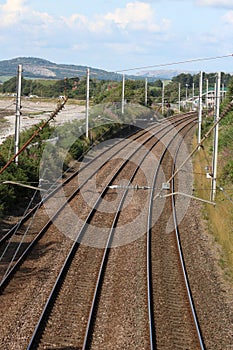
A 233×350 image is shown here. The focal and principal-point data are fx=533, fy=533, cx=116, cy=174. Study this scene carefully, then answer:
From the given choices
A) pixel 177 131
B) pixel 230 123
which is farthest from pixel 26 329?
pixel 177 131

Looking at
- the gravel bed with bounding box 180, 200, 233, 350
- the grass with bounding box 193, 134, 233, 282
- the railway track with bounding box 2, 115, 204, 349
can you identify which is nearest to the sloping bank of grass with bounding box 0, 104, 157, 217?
→ the railway track with bounding box 2, 115, 204, 349

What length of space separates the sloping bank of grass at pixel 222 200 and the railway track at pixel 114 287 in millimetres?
1275

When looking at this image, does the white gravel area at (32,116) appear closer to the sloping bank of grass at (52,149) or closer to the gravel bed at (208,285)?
the sloping bank of grass at (52,149)

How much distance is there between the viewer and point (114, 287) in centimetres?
1128

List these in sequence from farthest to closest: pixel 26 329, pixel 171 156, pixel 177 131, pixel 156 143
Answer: pixel 177 131 → pixel 156 143 → pixel 171 156 → pixel 26 329

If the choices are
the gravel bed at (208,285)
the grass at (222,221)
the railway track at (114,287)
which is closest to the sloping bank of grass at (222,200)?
the grass at (222,221)

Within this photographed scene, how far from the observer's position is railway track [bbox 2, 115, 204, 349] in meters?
9.05

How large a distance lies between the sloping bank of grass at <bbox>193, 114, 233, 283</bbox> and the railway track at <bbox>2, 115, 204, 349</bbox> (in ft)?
4.18

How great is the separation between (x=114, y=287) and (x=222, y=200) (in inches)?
294

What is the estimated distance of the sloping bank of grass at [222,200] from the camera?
13.7 m

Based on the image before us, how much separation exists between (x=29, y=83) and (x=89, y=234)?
249 feet

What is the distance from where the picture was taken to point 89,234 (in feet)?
49.1

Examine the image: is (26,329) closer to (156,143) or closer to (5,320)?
(5,320)

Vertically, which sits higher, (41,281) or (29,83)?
(29,83)
